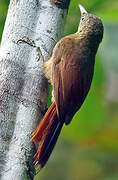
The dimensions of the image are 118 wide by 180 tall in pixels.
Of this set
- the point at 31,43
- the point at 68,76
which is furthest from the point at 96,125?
the point at 31,43

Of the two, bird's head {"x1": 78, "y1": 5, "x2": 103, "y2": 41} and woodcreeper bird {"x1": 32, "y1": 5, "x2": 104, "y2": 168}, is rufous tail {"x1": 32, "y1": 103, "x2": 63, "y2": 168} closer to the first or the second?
woodcreeper bird {"x1": 32, "y1": 5, "x2": 104, "y2": 168}

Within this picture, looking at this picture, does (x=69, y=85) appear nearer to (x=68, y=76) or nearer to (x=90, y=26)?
(x=68, y=76)

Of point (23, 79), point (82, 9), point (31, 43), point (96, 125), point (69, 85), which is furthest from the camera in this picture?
point (96, 125)

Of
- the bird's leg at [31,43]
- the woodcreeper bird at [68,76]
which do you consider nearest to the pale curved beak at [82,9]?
the woodcreeper bird at [68,76]

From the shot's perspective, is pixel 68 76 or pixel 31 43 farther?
pixel 68 76

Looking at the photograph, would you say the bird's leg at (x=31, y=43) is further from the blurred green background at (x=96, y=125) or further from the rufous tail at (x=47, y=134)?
the blurred green background at (x=96, y=125)

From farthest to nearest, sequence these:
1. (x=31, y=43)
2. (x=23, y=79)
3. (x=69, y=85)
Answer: (x=69, y=85)
(x=31, y=43)
(x=23, y=79)

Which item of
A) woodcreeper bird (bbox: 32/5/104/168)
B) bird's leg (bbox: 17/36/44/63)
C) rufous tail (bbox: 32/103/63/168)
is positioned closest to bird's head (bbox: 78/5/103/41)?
woodcreeper bird (bbox: 32/5/104/168)
